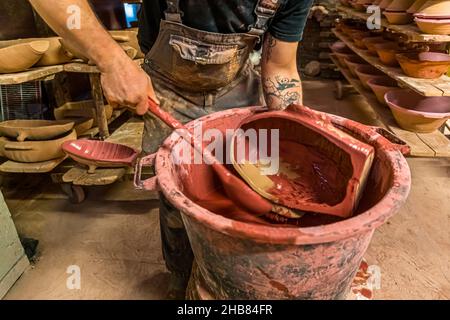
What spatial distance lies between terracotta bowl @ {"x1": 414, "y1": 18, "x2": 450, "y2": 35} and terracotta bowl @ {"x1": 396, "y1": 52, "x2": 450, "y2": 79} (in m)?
0.17

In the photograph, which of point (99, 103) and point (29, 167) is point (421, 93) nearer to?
point (99, 103)

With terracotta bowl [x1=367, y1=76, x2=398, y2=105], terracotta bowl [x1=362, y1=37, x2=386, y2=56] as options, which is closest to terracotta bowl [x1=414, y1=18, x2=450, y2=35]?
terracotta bowl [x1=367, y1=76, x2=398, y2=105]

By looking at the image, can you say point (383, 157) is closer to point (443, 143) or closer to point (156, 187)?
point (156, 187)

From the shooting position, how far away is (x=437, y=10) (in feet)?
6.49

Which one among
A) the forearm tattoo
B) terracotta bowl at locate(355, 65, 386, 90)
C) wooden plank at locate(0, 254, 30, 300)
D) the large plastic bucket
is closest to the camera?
the large plastic bucket

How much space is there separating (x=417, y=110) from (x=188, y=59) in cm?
190

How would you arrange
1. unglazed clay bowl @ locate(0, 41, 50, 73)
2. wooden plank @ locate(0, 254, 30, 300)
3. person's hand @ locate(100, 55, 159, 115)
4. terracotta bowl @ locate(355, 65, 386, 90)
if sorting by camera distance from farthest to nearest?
terracotta bowl @ locate(355, 65, 386, 90) → unglazed clay bowl @ locate(0, 41, 50, 73) → wooden plank @ locate(0, 254, 30, 300) → person's hand @ locate(100, 55, 159, 115)

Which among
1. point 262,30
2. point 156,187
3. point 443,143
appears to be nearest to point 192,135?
point 156,187

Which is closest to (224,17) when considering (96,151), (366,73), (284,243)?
(284,243)

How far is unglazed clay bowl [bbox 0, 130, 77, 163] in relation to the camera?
1.87 metres

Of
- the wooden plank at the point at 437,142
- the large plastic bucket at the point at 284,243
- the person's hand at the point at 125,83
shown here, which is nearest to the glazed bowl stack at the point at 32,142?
the person's hand at the point at 125,83

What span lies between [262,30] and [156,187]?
2.19 feet

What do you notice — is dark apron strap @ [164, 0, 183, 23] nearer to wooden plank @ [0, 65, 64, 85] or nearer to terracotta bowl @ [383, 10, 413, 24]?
wooden plank @ [0, 65, 64, 85]

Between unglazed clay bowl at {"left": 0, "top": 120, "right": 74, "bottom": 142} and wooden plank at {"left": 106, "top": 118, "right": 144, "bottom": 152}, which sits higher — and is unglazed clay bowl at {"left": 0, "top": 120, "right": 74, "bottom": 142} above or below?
above
